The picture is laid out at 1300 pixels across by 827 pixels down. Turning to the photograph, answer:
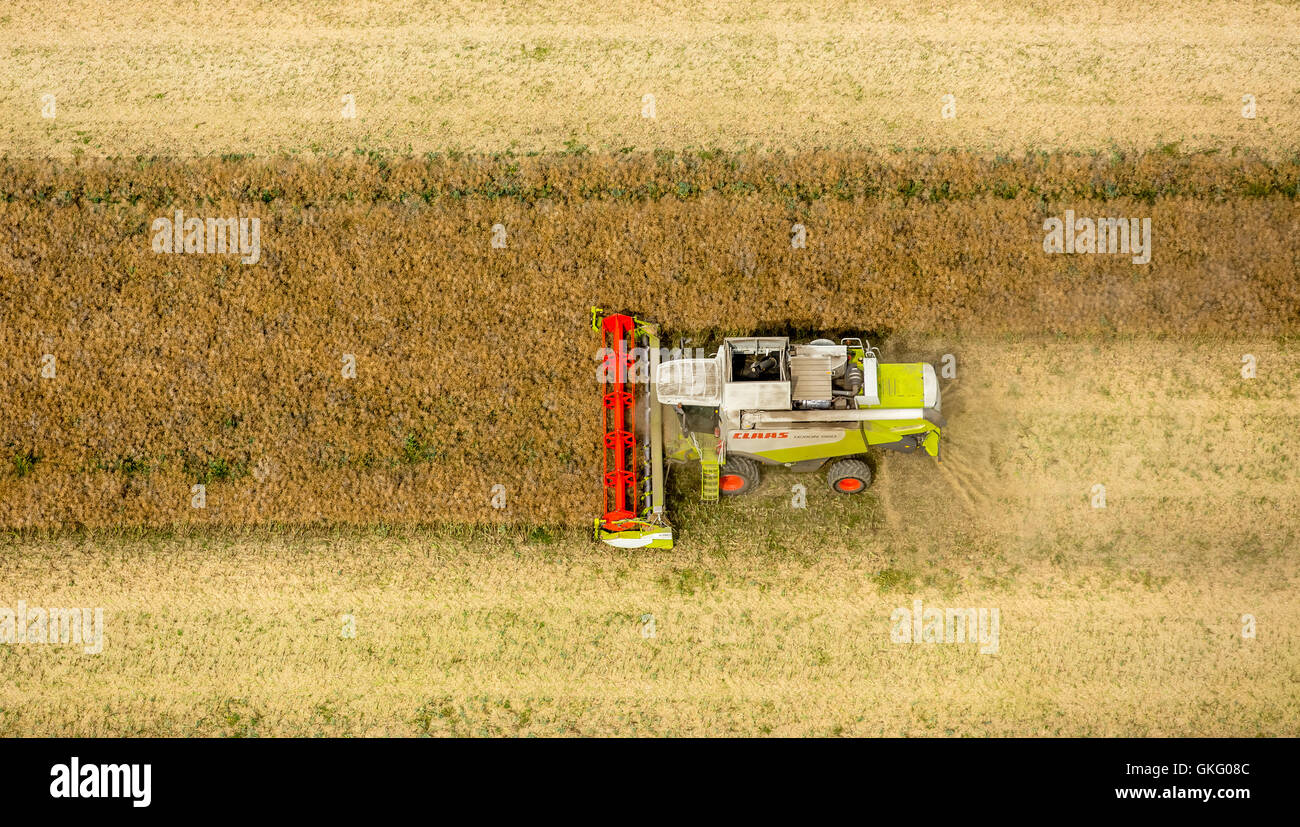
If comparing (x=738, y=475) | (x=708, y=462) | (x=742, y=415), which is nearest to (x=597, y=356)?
(x=708, y=462)

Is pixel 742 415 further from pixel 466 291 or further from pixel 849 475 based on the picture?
pixel 466 291

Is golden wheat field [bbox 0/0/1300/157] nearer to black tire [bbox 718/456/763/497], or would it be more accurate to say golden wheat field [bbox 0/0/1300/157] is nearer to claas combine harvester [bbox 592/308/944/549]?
claas combine harvester [bbox 592/308/944/549]

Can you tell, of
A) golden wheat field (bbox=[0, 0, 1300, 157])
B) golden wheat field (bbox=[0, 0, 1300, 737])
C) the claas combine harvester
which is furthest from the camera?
golden wheat field (bbox=[0, 0, 1300, 157])

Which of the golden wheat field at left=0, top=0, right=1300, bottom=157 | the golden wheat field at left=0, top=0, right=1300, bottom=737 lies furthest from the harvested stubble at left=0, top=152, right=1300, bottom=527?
the golden wheat field at left=0, top=0, right=1300, bottom=157

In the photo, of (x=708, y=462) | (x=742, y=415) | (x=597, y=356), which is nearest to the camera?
(x=742, y=415)

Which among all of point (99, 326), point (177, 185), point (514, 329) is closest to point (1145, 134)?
point (514, 329)
